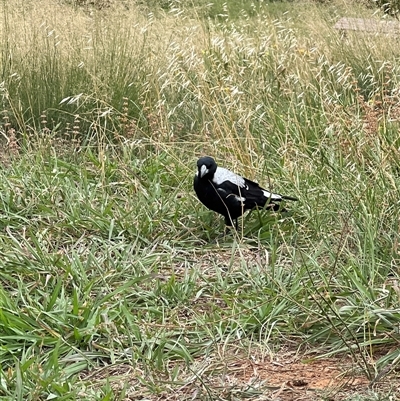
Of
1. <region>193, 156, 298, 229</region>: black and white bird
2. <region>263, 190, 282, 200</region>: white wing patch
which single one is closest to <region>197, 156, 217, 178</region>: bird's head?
<region>193, 156, 298, 229</region>: black and white bird

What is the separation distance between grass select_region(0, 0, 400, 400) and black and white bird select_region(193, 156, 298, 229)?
81 mm

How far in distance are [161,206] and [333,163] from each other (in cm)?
86

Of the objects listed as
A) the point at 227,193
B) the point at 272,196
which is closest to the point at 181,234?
the point at 227,193

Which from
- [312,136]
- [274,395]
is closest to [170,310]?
[274,395]

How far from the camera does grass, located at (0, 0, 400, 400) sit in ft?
7.42

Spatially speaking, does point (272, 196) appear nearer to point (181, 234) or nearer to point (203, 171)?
point (203, 171)

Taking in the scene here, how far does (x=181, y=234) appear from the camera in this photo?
10.9ft

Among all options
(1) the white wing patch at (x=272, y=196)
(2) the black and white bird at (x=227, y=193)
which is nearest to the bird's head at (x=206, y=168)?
(2) the black and white bird at (x=227, y=193)

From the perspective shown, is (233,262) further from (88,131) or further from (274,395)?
(88,131)

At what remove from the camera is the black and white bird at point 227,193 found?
3.19 metres

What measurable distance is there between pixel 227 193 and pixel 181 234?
31 cm

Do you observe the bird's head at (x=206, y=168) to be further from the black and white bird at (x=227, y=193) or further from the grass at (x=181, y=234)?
the grass at (x=181, y=234)

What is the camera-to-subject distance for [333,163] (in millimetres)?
3217

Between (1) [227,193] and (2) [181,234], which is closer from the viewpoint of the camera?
(1) [227,193]
